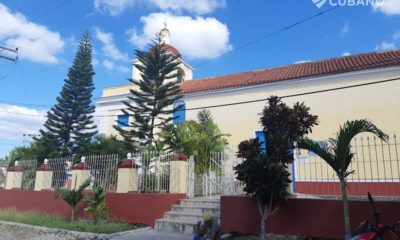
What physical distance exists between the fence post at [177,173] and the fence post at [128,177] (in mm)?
1200

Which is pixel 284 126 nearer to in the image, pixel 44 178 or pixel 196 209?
pixel 196 209

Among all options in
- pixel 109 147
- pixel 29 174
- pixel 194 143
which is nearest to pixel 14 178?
pixel 29 174

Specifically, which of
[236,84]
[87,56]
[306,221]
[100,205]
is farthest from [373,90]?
[87,56]

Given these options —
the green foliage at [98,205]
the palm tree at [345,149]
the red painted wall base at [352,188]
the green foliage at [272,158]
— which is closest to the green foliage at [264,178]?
the green foliage at [272,158]

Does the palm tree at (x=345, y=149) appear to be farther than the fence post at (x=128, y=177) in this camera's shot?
No

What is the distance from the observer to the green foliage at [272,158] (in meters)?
5.48

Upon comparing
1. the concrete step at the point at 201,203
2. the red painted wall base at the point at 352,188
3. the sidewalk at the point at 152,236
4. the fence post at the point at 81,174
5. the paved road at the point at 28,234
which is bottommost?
the paved road at the point at 28,234

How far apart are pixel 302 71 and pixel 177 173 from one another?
9497 mm

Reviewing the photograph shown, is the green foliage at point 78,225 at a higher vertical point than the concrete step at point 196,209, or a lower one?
lower

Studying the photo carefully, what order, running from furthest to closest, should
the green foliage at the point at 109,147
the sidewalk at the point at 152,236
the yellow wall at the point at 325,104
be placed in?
the green foliage at the point at 109,147 < the yellow wall at the point at 325,104 < the sidewalk at the point at 152,236

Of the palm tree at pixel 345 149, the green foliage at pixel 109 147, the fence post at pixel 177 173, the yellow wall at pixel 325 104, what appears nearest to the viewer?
the palm tree at pixel 345 149

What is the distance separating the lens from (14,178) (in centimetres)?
1273

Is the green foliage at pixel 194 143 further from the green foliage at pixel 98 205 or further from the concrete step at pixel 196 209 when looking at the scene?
the green foliage at pixel 98 205

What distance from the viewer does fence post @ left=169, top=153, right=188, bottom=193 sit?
8.72 meters
